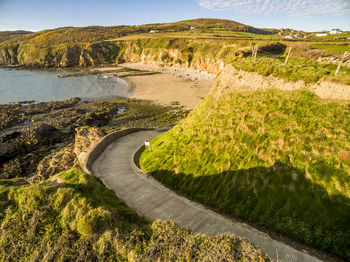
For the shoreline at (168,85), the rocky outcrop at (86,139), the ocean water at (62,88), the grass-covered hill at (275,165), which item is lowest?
the ocean water at (62,88)

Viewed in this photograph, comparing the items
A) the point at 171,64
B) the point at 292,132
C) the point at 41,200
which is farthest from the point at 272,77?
the point at 171,64

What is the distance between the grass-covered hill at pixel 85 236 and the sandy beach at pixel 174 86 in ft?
133

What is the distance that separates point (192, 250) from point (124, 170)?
462 inches

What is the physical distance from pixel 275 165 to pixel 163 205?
7.73m

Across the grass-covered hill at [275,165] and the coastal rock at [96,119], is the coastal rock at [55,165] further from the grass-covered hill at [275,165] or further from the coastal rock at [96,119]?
the coastal rock at [96,119]

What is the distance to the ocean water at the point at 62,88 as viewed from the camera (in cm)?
6038

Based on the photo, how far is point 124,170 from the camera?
1602 cm

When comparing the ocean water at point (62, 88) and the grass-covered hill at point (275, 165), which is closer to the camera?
the grass-covered hill at point (275, 165)

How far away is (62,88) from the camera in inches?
2724

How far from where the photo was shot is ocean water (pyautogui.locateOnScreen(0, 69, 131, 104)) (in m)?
60.4

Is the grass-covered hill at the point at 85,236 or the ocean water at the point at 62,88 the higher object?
the grass-covered hill at the point at 85,236

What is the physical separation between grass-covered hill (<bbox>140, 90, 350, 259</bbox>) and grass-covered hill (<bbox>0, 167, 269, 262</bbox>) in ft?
18.3

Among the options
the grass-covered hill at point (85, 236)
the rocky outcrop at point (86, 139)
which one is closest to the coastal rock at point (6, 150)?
the rocky outcrop at point (86, 139)

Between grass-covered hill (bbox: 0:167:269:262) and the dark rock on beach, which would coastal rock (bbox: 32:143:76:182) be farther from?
grass-covered hill (bbox: 0:167:269:262)
